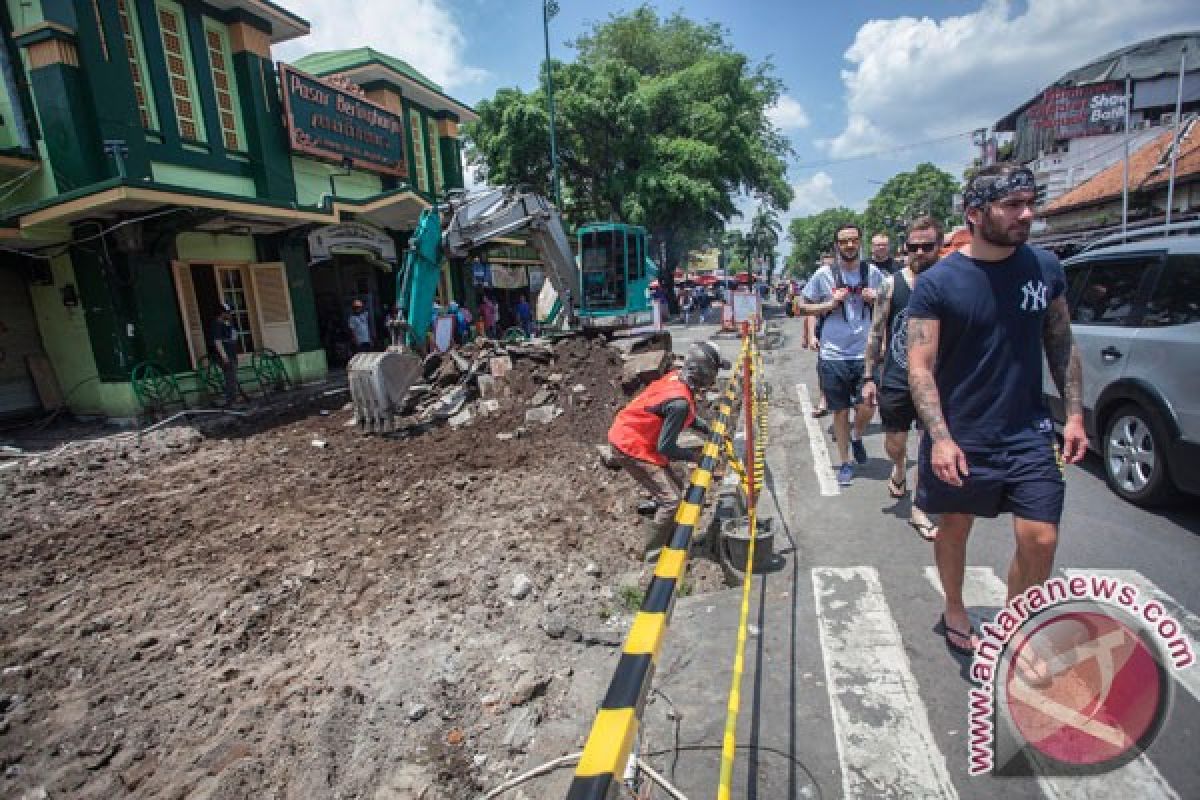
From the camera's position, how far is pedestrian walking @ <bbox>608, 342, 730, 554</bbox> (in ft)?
13.7

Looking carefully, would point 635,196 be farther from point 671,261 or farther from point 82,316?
point 82,316

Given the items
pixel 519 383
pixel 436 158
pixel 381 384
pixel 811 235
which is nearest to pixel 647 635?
pixel 381 384

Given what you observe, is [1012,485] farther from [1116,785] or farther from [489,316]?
[489,316]

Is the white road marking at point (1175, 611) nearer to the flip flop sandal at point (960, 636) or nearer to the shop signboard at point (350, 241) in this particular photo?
the flip flop sandal at point (960, 636)

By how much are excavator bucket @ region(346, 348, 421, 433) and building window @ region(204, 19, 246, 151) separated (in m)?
7.19

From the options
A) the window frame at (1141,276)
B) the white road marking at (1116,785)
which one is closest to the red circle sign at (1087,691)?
the white road marking at (1116,785)

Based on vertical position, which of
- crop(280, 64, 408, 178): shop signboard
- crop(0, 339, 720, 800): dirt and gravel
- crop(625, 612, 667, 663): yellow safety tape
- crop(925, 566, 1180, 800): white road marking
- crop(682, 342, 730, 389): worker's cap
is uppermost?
crop(280, 64, 408, 178): shop signboard

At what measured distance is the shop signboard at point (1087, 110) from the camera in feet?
104

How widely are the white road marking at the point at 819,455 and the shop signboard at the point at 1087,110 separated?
35.7 meters

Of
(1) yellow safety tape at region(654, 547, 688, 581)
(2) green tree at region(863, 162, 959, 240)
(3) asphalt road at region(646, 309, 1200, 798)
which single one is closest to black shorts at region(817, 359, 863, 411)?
(3) asphalt road at region(646, 309, 1200, 798)

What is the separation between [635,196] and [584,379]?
16.4 m

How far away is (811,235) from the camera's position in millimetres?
102875

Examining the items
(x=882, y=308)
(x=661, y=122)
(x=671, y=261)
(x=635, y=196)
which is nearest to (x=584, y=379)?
(x=882, y=308)

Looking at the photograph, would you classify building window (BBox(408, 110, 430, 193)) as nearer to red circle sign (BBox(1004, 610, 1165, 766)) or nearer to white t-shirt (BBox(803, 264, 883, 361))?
white t-shirt (BBox(803, 264, 883, 361))
